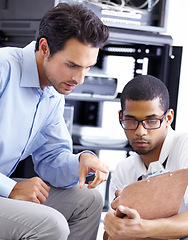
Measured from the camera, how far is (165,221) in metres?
1.22

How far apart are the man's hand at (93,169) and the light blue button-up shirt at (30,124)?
0.36ft

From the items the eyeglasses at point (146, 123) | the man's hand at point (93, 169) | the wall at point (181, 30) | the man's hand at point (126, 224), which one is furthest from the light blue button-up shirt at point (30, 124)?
the wall at point (181, 30)

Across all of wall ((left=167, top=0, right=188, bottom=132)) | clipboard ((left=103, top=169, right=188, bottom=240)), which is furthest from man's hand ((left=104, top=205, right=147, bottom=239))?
wall ((left=167, top=0, right=188, bottom=132))

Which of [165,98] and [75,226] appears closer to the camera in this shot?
[165,98]

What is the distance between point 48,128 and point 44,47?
1.16ft

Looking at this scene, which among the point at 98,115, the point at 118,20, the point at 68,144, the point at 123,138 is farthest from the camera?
the point at 98,115

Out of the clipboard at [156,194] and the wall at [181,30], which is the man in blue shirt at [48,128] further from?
the wall at [181,30]

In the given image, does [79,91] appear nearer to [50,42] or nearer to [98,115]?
[98,115]

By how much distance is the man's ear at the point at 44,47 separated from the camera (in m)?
1.57

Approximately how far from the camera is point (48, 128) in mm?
1769

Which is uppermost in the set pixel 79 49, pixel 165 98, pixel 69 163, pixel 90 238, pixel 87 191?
pixel 79 49

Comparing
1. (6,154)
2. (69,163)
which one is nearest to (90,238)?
(69,163)

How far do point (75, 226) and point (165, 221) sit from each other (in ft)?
1.84

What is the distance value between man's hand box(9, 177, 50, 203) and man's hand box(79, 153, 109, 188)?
142 mm
